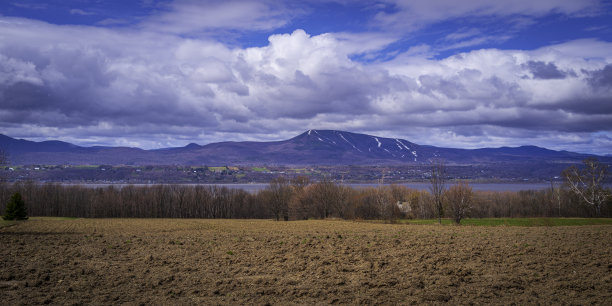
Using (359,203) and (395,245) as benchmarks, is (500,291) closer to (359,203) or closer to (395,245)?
(395,245)

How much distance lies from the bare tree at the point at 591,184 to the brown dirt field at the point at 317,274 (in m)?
44.6

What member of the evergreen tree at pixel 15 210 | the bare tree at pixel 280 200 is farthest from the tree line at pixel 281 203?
the evergreen tree at pixel 15 210

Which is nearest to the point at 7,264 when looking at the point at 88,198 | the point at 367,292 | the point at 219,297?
the point at 219,297

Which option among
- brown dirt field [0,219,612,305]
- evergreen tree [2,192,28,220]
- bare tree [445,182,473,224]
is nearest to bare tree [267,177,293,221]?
bare tree [445,182,473,224]

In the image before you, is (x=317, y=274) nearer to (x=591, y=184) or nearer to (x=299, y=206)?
(x=591, y=184)

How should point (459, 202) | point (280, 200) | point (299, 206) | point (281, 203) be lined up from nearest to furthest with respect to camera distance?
point (459, 202) → point (281, 203) → point (280, 200) → point (299, 206)

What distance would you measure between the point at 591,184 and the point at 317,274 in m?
62.8

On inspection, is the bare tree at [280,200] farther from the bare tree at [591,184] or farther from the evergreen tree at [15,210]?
the bare tree at [591,184]

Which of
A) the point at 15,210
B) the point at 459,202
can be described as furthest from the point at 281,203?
the point at 15,210

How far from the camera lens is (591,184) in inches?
2452

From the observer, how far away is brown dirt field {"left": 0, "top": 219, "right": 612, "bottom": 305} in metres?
12.5

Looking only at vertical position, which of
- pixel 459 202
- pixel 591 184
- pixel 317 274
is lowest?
pixel 459 202

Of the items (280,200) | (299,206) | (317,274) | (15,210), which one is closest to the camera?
(317,274)

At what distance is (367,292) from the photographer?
13117mm
